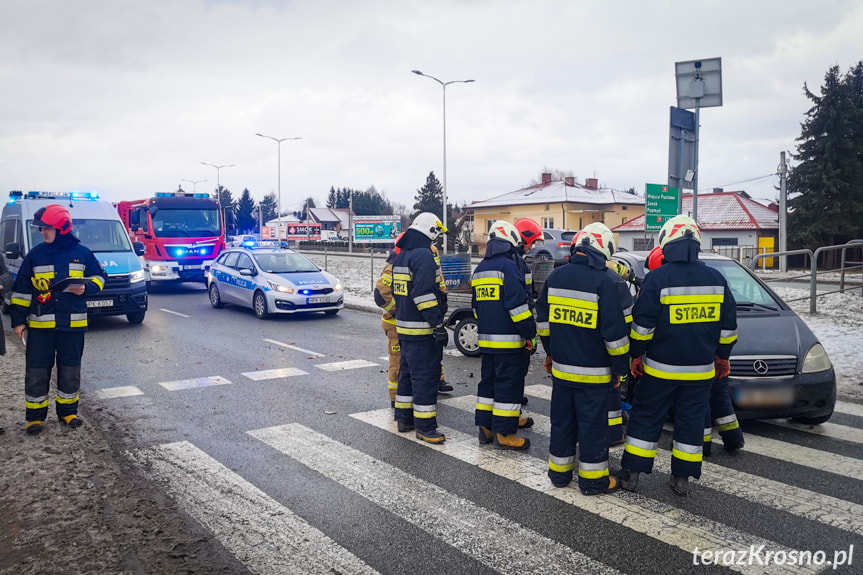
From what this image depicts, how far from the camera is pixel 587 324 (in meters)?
4.73

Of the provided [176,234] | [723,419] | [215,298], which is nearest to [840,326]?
[723,419]

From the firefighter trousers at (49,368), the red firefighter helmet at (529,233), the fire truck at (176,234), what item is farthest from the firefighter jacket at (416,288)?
the fire truck at (176,234)

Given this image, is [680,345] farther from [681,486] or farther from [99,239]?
[99,239]

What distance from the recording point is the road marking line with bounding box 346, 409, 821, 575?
13.1 feet

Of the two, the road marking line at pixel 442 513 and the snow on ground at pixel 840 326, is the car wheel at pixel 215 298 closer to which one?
the snow on ground at pixel 840 326

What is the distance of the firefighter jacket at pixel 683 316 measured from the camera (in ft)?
15.2

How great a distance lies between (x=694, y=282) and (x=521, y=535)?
206 centimetres

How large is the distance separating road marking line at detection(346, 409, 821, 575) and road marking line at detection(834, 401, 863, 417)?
145 inches

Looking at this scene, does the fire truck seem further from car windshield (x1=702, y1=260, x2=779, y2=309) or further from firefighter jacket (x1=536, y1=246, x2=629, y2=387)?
firefighter jacket (x1=536, y1=246, x2=629, y2=387)

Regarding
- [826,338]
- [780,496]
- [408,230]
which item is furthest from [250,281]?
[780,496]

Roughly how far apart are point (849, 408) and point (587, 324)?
4.32 m

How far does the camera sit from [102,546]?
3.88 metres

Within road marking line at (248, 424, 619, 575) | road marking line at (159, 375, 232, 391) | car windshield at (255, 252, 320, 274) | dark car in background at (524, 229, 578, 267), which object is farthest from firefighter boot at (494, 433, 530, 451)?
dark car in background at (524, 229, 578, 267)

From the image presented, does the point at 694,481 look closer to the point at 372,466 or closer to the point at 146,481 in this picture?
the point at 372,466
